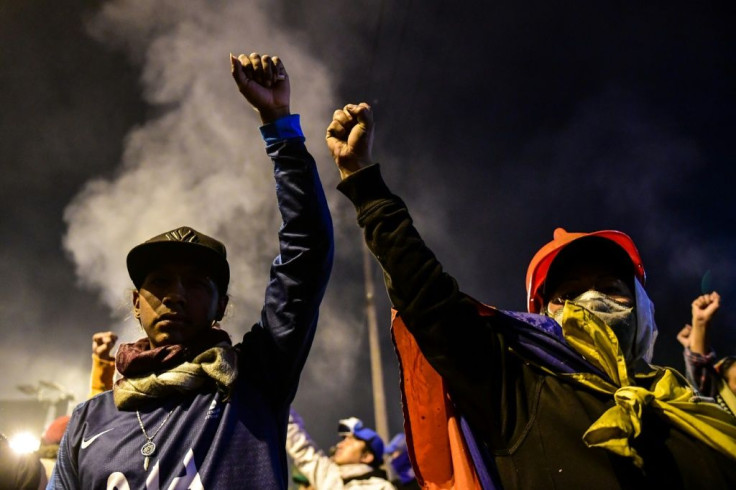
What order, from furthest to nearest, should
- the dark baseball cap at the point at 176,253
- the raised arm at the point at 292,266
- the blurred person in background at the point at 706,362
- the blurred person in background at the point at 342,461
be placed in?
the blurred person in background at the point at 342,461, the blurred person in background at the point at 706,362, the dark baseball cap at the point at 176,253, the raised arm at the point at 292,266

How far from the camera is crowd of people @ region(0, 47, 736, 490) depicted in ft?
5.11

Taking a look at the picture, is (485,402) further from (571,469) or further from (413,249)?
(413,249)

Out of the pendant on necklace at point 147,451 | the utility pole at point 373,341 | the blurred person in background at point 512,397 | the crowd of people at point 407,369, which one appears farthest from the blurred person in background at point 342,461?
the utility pole at point 373,341

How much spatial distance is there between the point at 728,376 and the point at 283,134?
4291 millimetres

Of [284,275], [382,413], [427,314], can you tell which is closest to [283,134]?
[284,275]

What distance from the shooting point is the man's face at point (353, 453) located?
4829 millimetres

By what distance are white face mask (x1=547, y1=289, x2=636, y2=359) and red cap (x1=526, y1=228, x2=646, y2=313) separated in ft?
0.78

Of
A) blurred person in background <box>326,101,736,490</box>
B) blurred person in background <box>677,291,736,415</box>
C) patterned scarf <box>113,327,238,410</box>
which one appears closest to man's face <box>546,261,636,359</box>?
blurred person in background <box>326,101,736,490</box>

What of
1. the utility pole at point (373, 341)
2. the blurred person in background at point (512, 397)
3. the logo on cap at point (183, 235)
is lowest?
the blurred person in background at point (512, 397)

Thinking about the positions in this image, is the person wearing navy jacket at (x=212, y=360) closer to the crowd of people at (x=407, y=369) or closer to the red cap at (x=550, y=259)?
the crowd of people at (x=407, y=369)

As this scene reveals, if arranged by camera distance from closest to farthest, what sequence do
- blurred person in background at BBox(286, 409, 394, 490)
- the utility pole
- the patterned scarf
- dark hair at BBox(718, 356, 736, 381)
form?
the patterned scarf
dark hair at BBox(718, 356, 736, 381)
blurred person in background at BBox(286, 409, 394, 490)
the utility pole

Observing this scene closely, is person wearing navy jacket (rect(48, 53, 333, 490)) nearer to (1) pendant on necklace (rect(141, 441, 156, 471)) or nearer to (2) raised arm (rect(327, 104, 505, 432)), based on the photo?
(1) pendant on necklace (rect(141, 441, 156, 471))

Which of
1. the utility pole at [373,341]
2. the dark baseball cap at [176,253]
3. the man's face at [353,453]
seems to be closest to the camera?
the dark baseball cap at [176,253]

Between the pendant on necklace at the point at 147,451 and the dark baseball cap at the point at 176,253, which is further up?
the dark baseball cap at the point at 176,253
